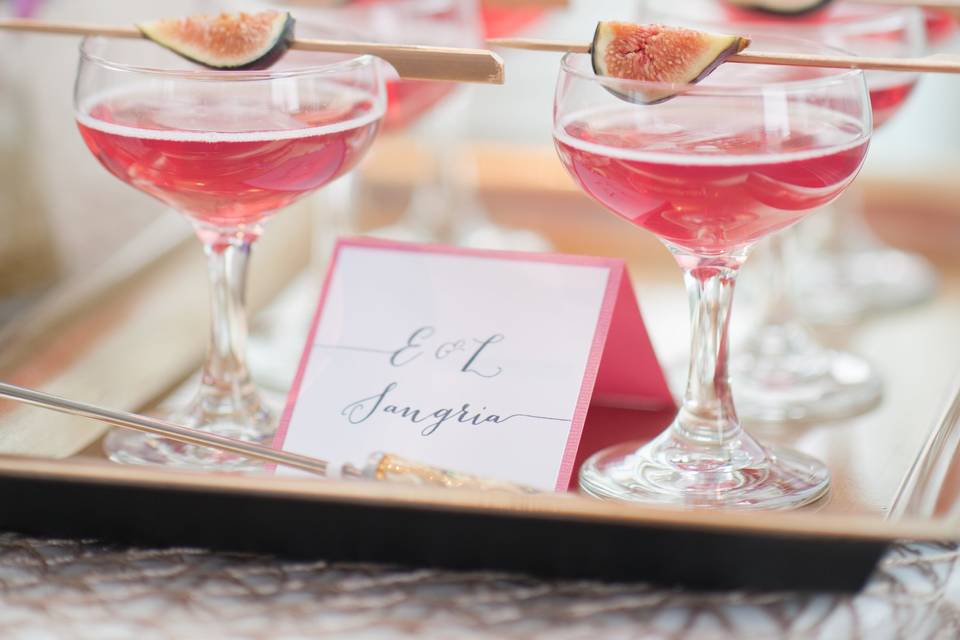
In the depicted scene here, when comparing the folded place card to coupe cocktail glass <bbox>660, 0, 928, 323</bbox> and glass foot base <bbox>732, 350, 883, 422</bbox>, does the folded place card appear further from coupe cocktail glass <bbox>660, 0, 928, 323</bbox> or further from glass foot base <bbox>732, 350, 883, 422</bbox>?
coupe cocktail glass <bbox>660, 0, 928, 323</bbox>

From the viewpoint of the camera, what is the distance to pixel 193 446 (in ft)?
4.03

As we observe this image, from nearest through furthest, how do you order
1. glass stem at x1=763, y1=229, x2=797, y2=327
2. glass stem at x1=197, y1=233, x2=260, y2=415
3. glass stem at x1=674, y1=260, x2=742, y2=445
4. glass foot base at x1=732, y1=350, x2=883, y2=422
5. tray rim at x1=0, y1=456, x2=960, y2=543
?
tray rim at x1=0, y1=456, x2=960, y2=543 → glass stem at x1=674, y1=260, x2=742, y2=445 → glass stem at x1=197, y1=233, x2=260, y2=415 → glass foot base at x1=732, y1=350, x2=883, y2=422 → glass stem at x1=763, y1=229, x2=797, y2=327

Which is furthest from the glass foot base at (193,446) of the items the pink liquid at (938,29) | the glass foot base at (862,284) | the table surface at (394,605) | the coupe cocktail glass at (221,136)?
the pink liquid at (938,29)

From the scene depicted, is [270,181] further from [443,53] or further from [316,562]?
[316,562]

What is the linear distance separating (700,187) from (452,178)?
3.57 feet

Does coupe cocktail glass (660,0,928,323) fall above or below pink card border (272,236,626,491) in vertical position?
above

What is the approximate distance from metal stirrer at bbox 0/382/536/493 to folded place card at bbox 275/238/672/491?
1.3 inches

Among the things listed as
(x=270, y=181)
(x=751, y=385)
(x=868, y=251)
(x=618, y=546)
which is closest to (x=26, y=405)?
(x=270, y=181)

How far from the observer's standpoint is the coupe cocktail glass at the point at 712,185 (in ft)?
3.27

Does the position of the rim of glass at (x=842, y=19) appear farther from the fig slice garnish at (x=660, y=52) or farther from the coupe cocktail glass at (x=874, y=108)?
the fig slice garnish at (x=660, y=52)

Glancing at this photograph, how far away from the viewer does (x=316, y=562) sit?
1.02 metres

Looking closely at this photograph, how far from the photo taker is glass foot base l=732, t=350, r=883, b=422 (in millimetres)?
1394

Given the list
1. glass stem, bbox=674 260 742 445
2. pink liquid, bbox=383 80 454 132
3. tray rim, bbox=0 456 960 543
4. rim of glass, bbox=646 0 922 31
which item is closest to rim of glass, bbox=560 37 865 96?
glass stem, bbox=674 260 742 445

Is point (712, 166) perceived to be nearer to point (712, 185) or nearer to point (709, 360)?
point (712, 185)
